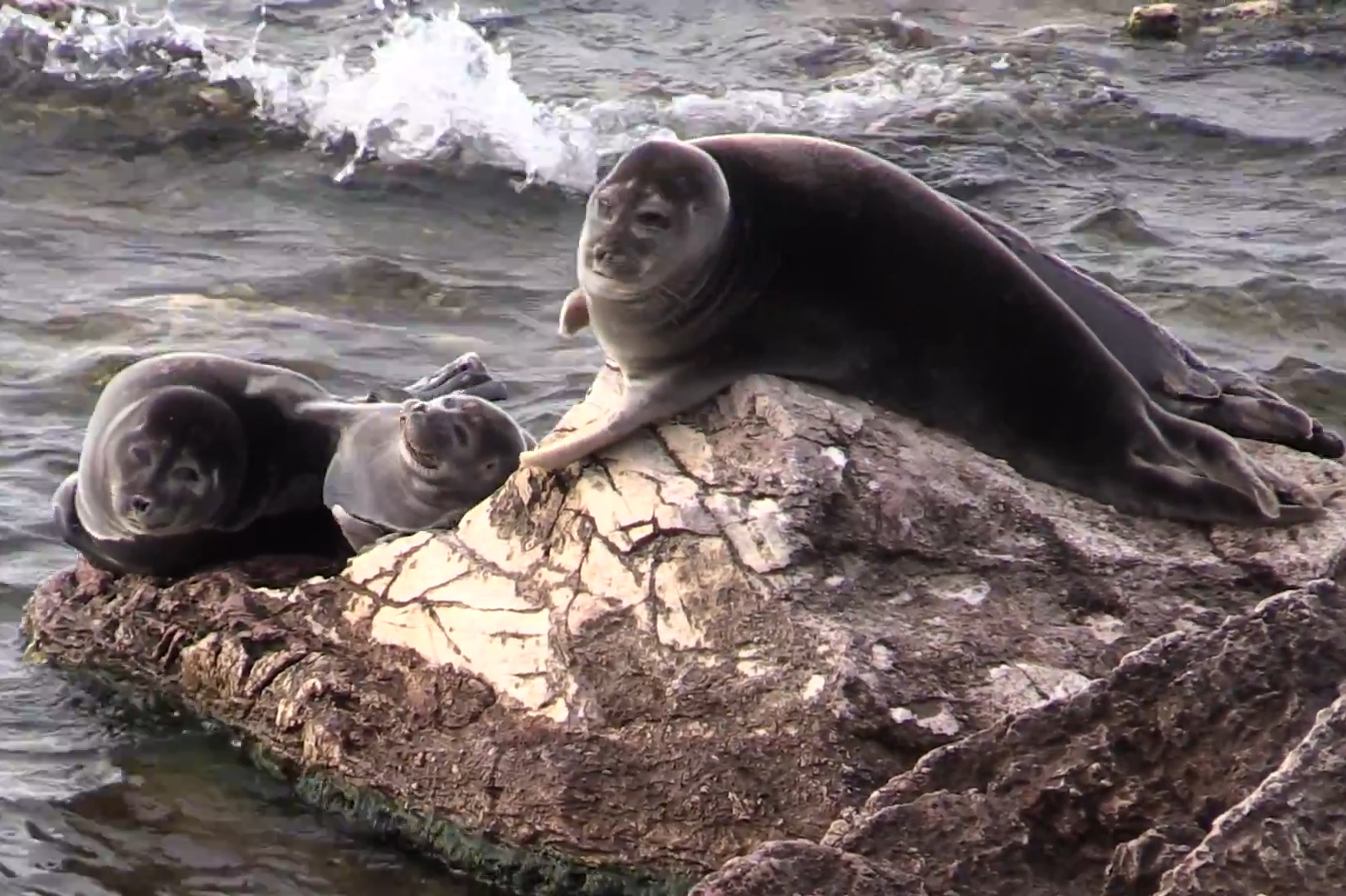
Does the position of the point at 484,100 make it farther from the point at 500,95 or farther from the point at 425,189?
the point at 425,189

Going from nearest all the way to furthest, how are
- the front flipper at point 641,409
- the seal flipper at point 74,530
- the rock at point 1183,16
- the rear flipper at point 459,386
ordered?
the front flipper at point 641,409 < the seal flipper at point 74,530 < the rear flipper at point 459,386 < the rock at point 1183,16

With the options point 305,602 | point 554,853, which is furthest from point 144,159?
point 554,853

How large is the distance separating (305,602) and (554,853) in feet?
3.90

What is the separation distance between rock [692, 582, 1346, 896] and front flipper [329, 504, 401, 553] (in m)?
2.75

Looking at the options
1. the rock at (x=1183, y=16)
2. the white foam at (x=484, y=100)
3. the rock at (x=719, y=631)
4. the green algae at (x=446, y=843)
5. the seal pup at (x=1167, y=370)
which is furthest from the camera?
the rock at (x=1183, y=16)

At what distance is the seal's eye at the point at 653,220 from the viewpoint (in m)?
5.05

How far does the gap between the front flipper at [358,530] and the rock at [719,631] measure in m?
0.62

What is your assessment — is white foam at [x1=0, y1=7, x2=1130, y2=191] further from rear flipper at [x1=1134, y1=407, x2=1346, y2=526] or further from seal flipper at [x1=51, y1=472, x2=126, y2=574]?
rear flipper at [x1=1134, y1=407, x2=1346, y2=526]

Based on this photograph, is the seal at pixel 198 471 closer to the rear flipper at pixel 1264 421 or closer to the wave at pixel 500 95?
the rear flipper at pixel 1264 421

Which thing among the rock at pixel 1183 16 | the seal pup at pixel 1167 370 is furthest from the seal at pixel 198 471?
the rock at pixel 1183 16

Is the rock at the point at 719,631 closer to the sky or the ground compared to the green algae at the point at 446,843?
closer to the sky

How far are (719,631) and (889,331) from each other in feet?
3.12

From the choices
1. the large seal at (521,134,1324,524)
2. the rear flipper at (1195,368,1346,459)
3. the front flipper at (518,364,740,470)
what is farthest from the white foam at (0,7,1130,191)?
the front flipper at (518,364,740,470)

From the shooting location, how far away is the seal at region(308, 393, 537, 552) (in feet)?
19.6
